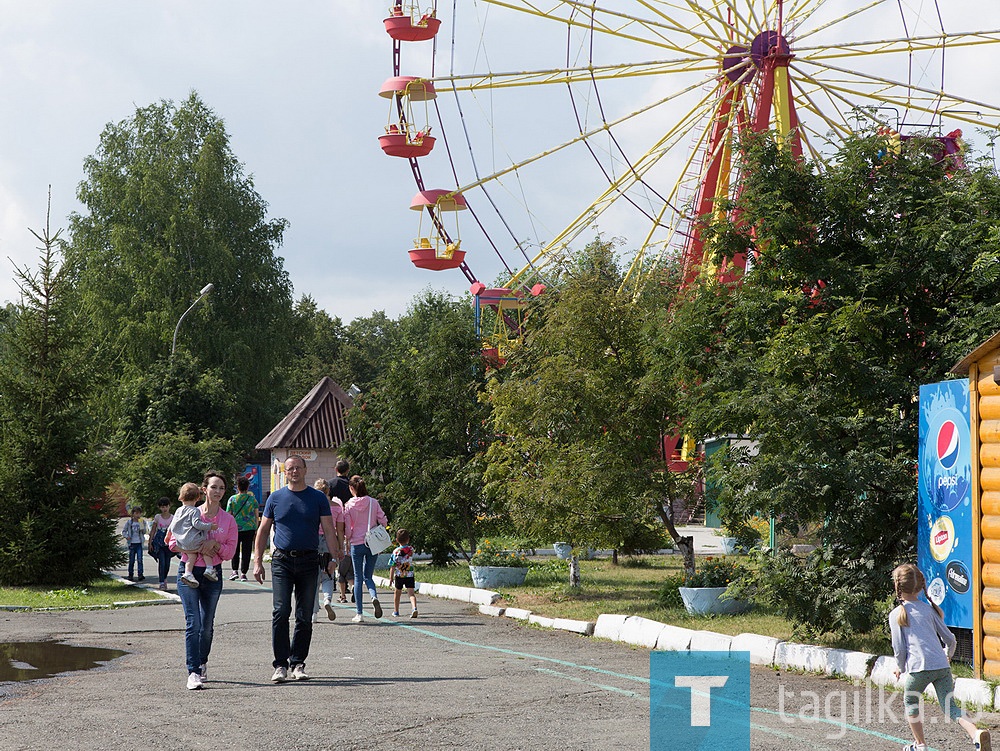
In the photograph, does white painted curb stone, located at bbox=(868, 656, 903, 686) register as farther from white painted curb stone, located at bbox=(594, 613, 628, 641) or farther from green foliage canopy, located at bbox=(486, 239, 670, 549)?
green foliage canopy, located at bbox=(486, 239, 670, 549)

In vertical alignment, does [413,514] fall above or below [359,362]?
below

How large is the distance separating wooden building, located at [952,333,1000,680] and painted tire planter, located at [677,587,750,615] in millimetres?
5056

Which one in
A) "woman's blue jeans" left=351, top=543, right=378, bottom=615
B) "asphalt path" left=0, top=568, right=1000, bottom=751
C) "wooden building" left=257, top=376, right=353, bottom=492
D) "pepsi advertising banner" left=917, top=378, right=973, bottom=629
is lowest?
"asphalt path" left=0, top=568, right=1000, bottom=751

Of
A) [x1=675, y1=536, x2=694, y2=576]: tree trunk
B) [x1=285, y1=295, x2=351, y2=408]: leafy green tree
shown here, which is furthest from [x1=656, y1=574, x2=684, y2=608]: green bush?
[x1=285, y1=295, x2=351, y2=408]: leafy green tree

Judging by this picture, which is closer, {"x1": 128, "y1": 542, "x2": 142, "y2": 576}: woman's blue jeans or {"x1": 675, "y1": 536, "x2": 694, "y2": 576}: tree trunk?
{"x1": 675, "y1": 536, "x2": 694, "y2": 576}: tree trunk

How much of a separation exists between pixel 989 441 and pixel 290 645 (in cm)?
615

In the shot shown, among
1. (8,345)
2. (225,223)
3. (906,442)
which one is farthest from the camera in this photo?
(225,223)

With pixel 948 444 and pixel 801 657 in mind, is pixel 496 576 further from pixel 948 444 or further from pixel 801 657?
pixel 948 444

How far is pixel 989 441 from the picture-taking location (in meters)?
9.70

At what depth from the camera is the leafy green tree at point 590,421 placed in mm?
15906

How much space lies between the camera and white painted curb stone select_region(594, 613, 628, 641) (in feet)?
43.5

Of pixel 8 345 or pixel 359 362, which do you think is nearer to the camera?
pixel 8 345

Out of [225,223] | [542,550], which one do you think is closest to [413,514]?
[542,550]

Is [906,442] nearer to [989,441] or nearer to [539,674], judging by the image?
[989,441]
